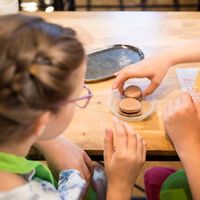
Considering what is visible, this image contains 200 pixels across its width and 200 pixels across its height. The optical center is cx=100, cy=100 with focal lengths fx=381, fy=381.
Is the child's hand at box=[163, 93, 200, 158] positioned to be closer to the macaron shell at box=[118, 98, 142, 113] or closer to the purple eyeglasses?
the macaron shell at box=[118, 98, 142, 113]

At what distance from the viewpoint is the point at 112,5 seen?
3141 mm

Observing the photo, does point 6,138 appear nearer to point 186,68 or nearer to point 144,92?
point 144,92

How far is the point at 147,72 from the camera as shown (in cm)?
112

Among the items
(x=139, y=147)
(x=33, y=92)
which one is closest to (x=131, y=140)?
(x=139, y=147)

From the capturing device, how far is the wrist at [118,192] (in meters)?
0.92

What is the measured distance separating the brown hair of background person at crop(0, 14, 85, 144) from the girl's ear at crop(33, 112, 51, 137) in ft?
0.04

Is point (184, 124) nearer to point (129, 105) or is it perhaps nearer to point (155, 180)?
point (129, 105)

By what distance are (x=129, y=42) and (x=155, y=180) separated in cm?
48

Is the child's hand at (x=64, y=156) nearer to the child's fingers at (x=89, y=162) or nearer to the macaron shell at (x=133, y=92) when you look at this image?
the child's fingers at (x=89, y=162)

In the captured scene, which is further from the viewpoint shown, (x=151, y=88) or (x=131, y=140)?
(x=151, y=88)

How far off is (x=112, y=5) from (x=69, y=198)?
252 centimetres

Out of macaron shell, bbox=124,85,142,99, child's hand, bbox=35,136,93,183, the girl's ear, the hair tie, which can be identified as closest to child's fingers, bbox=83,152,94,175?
child's hand, bbox=35,136,93,183

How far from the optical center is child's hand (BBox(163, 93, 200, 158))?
0.95 m

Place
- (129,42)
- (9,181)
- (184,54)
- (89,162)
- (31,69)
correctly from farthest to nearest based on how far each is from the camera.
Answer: (129,42) < (184,54) < (89,162) < (9,181) < (31,69)
